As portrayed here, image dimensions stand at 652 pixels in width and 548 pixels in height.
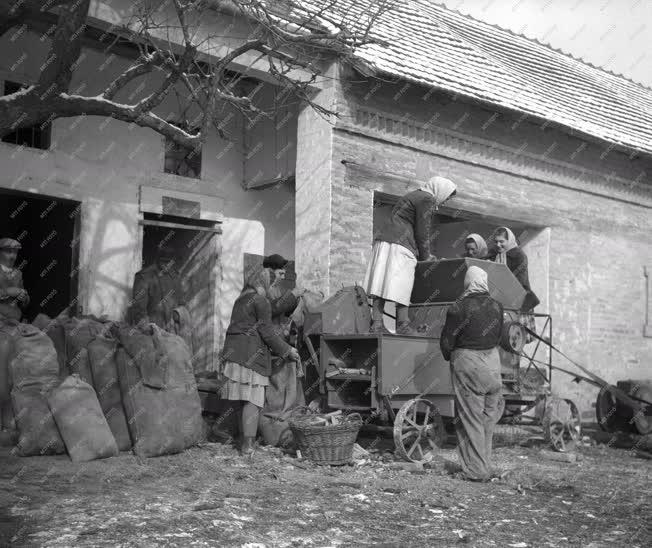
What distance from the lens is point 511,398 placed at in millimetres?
8586

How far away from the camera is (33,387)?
284 inches

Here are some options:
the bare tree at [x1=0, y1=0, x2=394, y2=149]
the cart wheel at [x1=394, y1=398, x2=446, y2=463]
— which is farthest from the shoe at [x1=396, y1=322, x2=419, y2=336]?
the bare tree at [x1=0, y1=0, x2=394, y2=149]

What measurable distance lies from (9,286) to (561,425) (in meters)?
6.20

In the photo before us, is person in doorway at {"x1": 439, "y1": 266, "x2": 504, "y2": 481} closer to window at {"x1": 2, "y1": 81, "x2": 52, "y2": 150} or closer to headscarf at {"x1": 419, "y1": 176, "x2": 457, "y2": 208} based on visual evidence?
headscarf at {"x1": 419, "y1": 176, "x2": 457, "y2": 208}

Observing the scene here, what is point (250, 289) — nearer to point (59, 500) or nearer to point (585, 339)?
point (59, 500)

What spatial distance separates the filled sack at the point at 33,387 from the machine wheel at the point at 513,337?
180 inches

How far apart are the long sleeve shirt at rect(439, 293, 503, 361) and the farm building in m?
3.25

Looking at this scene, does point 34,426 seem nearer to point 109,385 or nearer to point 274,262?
point 109,385

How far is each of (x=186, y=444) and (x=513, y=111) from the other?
7.37 metres

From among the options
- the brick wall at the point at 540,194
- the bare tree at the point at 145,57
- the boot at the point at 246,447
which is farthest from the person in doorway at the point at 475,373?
the brick wall at the point at 540,194

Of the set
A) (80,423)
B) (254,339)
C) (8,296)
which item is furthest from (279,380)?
(8,296)

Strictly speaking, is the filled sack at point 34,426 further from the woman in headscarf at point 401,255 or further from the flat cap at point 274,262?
the woman in headscarf at point 401,255

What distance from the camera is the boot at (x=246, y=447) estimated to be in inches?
304

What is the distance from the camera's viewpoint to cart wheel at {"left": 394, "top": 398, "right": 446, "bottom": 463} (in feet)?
24.8
